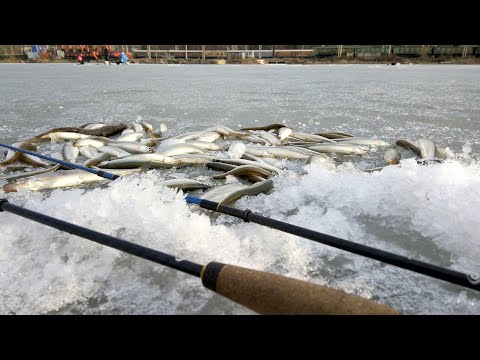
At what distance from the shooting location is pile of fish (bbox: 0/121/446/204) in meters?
3.20

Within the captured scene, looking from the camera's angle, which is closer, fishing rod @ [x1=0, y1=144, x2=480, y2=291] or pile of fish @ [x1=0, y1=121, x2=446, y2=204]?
fishing rod @ [x1=0, y1=144, x2=480, y2=291]

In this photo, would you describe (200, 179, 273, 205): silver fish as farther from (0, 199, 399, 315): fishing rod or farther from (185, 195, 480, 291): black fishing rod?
(0, 199, 399, 315): fishing rod

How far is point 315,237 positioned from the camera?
1584 mm

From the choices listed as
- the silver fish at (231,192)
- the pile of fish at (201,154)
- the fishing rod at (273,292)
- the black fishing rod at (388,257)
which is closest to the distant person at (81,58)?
the pile of fish at (201,154)

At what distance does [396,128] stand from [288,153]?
2668mm

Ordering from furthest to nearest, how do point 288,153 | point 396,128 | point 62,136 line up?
point 396,128 < point 62,136 < point 288,153

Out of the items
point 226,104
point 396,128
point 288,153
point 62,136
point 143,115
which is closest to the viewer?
point 288,153

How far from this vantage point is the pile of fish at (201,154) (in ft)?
10.5

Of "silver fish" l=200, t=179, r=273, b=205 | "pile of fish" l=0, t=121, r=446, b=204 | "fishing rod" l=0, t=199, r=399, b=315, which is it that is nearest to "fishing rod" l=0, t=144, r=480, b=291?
"fishing rod" l=0, t=199, r=399, b=315

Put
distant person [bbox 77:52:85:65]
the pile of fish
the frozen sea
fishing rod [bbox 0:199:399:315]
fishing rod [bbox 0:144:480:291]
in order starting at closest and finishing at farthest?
fishing rod [bbox 0:199:399:315], fishing rod [bbox 0:144:480:291], the frozen sea, the pile of fish, distant person [bbox 77:52:85:65]

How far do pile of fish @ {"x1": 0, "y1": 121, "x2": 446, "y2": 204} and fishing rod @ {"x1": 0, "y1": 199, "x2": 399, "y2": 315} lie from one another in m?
1.49
